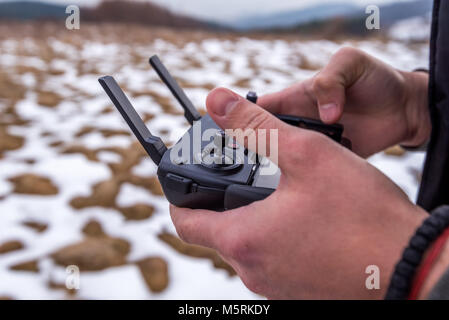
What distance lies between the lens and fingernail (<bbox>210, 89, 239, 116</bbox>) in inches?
12.5

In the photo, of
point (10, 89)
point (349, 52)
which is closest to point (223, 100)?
point (349, 52)

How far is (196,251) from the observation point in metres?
0.72

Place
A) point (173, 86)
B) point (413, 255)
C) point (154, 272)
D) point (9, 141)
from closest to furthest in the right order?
point (413, 255) < point (173, 86) < point (154, 272) < point (9, 141)

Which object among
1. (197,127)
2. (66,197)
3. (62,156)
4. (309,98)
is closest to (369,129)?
(309,98)

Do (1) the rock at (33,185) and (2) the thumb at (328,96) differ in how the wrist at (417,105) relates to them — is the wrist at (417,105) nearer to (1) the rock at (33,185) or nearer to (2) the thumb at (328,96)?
(2) the thumb at (328,96)

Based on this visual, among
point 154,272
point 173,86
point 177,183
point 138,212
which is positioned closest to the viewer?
point 177,183

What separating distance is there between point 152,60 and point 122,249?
0.42 m

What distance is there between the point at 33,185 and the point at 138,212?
0.27 metres

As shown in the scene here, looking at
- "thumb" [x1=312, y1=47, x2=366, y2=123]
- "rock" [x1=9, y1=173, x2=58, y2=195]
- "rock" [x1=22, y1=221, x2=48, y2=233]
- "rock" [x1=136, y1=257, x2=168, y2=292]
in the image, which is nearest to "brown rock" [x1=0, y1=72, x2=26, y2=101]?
"rock" [x1=9, y1=173, x2=58, y2=195]

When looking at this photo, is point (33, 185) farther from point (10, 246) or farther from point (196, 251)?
point (196, 251)

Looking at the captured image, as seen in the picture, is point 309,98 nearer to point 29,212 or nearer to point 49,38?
point 29,212

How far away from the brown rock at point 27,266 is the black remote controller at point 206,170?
45cm

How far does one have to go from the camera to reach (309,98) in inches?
21.4

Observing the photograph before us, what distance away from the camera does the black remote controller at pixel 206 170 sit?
0.32 meters
